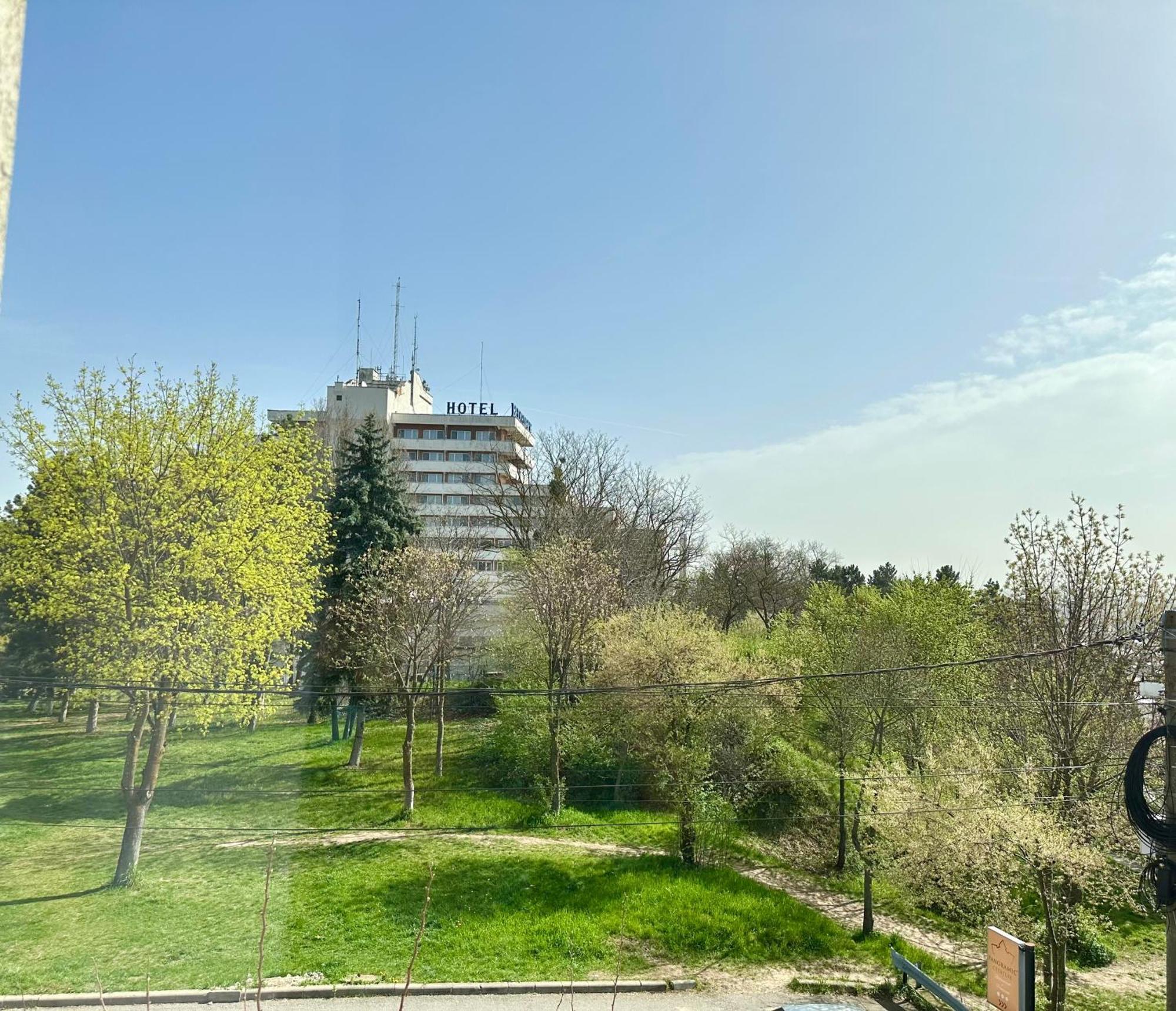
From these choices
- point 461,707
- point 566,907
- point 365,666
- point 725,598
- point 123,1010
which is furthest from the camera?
point 725,598

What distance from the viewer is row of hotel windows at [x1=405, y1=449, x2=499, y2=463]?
3328cm

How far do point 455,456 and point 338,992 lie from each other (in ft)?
86.4

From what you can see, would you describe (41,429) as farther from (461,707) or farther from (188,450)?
(461,707)

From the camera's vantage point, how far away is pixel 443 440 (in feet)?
110

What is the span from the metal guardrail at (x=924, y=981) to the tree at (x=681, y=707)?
11.4 feet

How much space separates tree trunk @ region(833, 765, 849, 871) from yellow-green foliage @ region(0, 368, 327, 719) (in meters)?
Result: 8.80

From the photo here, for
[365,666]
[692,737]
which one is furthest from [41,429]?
[692,737]

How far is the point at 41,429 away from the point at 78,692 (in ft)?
10.2

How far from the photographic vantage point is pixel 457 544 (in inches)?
768

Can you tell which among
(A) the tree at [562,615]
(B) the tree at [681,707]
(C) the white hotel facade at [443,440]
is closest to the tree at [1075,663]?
(B) the tree at [681,707]

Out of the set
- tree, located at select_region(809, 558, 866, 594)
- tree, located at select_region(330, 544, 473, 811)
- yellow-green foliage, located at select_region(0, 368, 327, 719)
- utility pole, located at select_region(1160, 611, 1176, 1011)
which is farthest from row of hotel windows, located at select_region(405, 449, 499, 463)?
utility pole, located at select_region(1160, 611, 1176, 1011)

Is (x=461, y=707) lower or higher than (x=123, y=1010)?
higher

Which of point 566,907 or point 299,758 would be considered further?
point 299,758

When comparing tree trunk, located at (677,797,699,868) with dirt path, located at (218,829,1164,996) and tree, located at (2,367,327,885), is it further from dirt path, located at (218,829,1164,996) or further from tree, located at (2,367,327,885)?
tree, located at (2,367,327,885)
